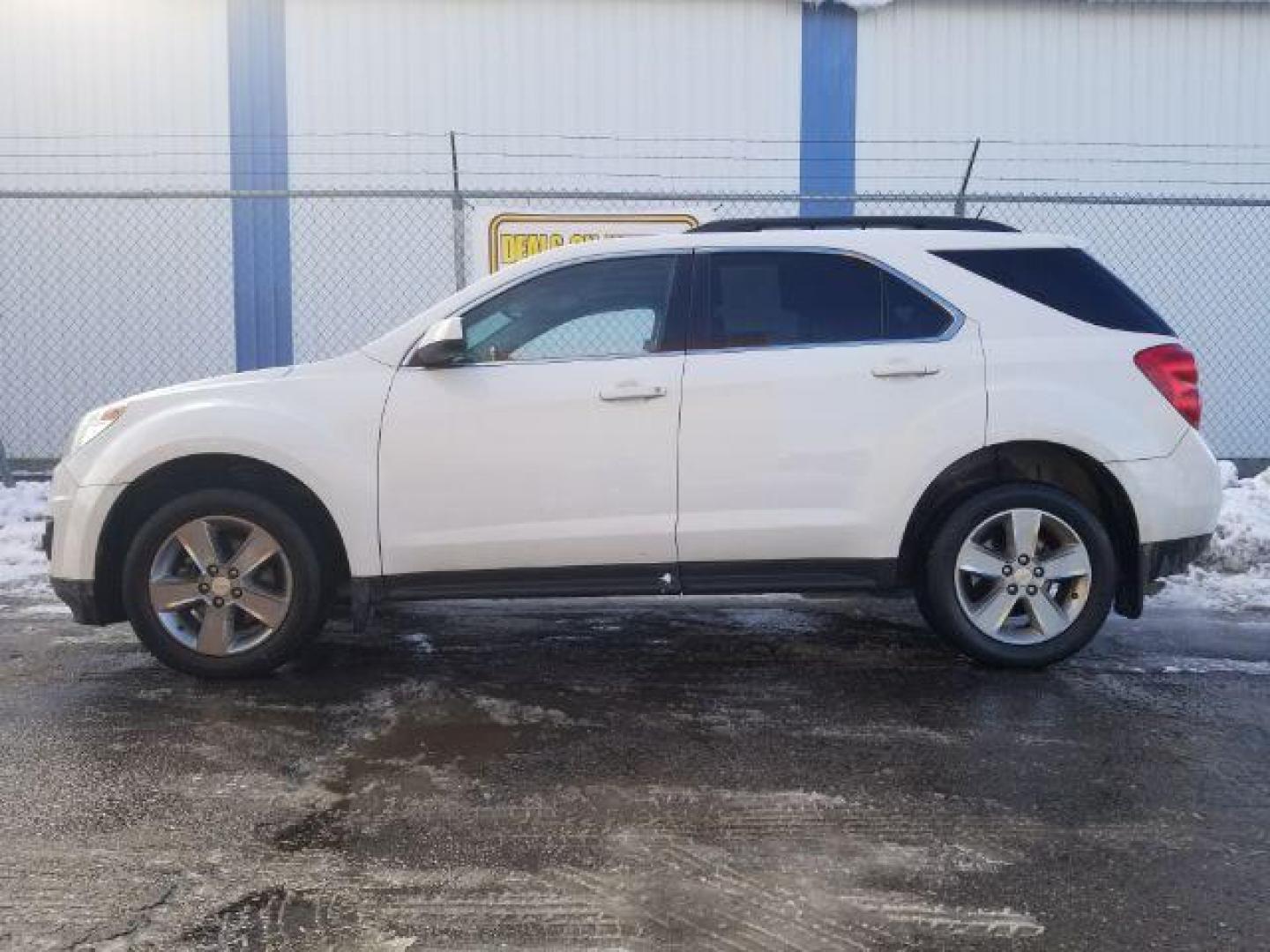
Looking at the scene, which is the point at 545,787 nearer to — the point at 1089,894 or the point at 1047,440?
the point at 1089,894

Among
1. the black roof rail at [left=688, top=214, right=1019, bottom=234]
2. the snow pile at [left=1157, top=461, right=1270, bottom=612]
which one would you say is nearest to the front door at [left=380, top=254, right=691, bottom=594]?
the black roof rail at [left=688, top=214, right=1019, bottom=234]

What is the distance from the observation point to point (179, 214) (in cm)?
1191

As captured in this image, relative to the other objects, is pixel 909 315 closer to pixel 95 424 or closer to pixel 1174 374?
pixel 1174 374

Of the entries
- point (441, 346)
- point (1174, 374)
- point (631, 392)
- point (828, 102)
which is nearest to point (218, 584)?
point (441, 346)

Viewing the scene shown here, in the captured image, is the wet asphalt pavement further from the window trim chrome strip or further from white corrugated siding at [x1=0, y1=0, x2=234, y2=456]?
white corrugated siding at [x1=0, y1=0, x2=234, y2=456]

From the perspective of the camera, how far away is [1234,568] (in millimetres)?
7656

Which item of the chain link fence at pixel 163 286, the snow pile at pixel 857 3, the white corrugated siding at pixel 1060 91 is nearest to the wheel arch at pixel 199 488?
the chain link fence at pixel 163 286

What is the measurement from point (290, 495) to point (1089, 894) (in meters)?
3.46

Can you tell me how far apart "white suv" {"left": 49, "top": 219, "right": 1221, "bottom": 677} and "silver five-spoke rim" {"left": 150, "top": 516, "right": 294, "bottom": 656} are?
0.04 ft

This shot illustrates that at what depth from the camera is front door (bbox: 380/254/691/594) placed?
5145mm

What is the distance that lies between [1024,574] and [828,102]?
7.95m

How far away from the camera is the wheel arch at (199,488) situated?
5270mm

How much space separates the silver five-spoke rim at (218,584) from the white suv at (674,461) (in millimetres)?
12

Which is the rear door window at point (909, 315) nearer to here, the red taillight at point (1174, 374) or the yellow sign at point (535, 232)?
the red taillight at point (1174, 374)
